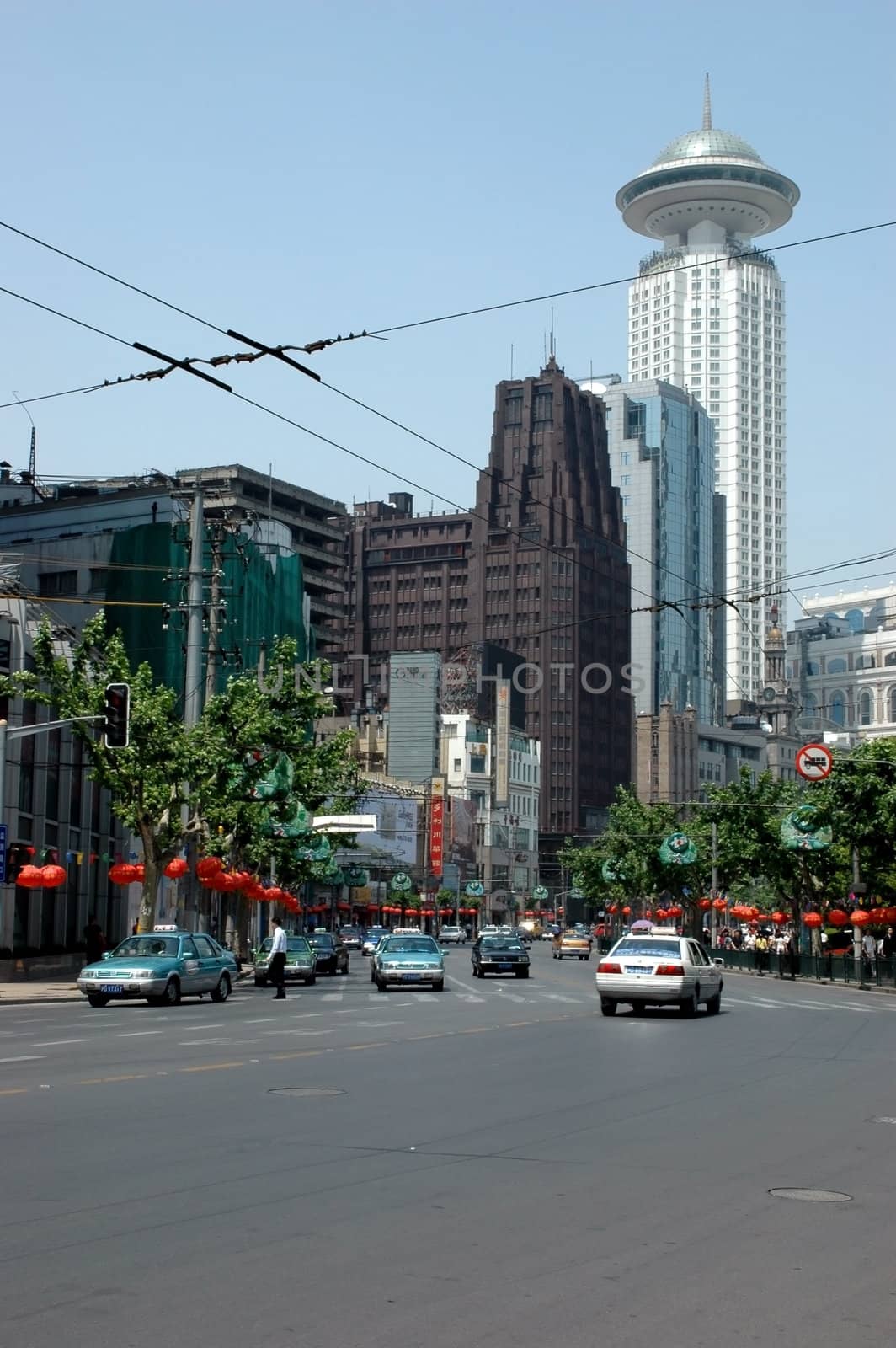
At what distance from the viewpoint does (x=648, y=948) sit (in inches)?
1270

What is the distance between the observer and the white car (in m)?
31.5

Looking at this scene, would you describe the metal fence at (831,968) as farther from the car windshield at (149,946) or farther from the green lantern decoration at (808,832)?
the car windshield at (149,946)

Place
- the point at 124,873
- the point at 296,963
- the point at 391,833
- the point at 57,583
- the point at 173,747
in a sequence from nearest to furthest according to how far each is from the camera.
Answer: the point at 173,747
the point at 124,873
the point at 296,963
the point at 57,583
the point at 391,833

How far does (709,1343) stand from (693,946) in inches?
1028

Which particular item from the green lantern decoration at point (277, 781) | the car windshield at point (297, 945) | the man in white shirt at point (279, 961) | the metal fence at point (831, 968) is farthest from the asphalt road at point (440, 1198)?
the metal fence at point (831, 968)

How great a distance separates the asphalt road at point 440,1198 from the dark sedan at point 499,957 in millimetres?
35783

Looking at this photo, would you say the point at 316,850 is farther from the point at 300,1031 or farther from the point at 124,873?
the point at 300,1031

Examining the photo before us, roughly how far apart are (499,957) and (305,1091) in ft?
138

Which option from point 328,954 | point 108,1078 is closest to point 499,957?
point 328,954

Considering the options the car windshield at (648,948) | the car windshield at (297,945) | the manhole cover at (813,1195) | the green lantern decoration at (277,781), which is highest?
the green lantern decoration at (277,781)

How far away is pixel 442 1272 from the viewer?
856cm

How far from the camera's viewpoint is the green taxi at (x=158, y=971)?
114 ft

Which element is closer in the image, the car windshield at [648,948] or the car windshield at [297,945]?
the car windshield at [648,948]

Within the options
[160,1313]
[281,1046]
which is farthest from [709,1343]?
[281,1046]
